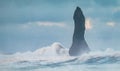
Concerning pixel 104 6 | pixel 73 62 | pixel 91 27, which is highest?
pixel 104 6

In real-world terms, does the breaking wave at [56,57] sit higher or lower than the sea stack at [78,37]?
lower

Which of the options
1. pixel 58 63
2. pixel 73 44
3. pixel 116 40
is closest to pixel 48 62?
pixel 58 63

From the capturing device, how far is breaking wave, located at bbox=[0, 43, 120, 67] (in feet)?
8.77

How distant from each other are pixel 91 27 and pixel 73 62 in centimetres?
37

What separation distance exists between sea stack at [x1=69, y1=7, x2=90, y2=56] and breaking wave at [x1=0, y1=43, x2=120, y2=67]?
0.05 m

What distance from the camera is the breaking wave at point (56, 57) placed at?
2.67 m

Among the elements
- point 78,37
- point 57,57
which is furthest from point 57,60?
point 78,37

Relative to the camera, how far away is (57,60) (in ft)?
8.96

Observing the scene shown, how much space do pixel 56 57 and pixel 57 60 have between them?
3 centimetres

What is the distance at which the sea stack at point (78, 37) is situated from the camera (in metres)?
2.67

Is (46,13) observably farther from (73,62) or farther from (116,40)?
(116,40)

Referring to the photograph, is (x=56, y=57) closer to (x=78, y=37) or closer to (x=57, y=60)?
(x=57, y=60)

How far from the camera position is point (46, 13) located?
9.16 ft

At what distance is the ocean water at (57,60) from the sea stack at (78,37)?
0.05 m
